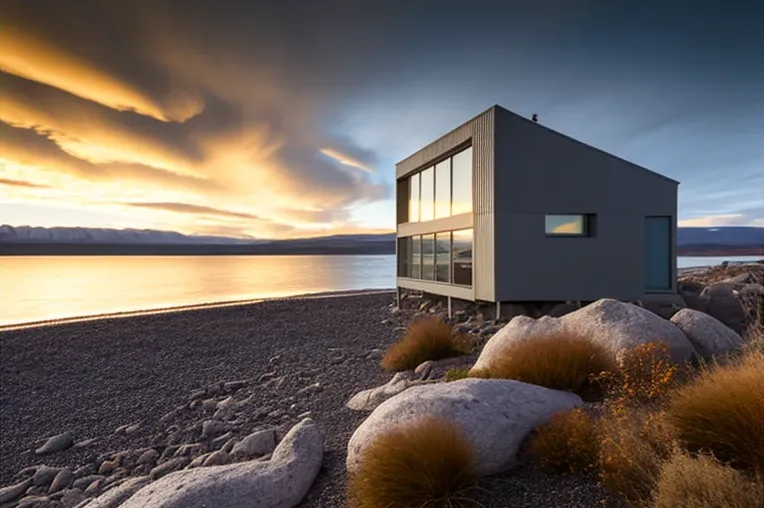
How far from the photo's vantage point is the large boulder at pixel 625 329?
5.22 m

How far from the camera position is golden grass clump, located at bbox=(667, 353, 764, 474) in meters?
2.44

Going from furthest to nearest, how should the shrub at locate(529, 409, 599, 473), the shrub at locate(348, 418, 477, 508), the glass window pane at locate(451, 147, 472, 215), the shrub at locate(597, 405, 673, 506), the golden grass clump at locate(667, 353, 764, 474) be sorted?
the glass window pane at locate(451, 147, 472, 215) < the shrub at locate(529, 409, 599, 473) < the shrub at locate(348, 418, 477, 508) < the shrub at locate(597, 405, 673, 506) < the golden grass clump at locate(667, 353, 764, 474)

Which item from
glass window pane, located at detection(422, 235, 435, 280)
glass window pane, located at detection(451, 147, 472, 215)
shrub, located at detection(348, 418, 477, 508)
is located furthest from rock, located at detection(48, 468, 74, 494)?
glass window pane, located at detection(422, 235, 435, 280)

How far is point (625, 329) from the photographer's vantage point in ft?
17.6

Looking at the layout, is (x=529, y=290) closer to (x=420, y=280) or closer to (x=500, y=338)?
(x=420, y=280)

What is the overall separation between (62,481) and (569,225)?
37.2 feet

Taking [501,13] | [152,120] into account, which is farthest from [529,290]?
[152,120]

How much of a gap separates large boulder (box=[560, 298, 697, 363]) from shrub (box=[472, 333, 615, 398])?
324 millimetres

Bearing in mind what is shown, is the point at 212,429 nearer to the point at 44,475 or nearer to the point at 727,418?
the point at 44,475

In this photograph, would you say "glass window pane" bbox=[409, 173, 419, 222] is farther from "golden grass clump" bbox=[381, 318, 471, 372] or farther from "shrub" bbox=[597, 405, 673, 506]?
"shrub" bbox=[597, 405, 673, 506]

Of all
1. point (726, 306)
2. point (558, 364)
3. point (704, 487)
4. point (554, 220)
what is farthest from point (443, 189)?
point (704, 487)

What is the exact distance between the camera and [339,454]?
4.23 m

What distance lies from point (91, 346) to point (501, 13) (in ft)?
45.7

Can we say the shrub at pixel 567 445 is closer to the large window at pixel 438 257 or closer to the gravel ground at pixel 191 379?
the gravel ground at pixel 191 379
